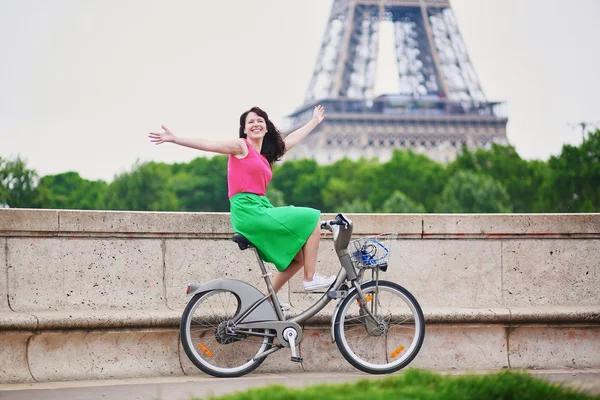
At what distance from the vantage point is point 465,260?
10094 millimetres

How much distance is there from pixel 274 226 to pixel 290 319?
0.80m

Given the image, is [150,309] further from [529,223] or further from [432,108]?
[432,108]

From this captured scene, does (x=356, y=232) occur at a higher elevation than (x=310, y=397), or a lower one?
higher

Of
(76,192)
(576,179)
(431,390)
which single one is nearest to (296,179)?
(76,192)

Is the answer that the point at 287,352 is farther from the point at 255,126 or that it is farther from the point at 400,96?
the point at 400,96

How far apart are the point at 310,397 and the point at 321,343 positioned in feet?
11.8

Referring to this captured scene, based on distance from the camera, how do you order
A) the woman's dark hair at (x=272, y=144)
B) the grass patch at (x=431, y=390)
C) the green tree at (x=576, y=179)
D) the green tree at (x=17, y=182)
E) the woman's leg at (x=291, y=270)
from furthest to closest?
the green tree at (x=17, y=182), the green tree at (x=576, y=179), the woman's dark hair at (x=272, y=144), the woman's leg at (x=291, y=270), the grass patch at (x=431, y=390)

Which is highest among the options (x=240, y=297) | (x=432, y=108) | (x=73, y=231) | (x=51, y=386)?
(x=432, y=108)

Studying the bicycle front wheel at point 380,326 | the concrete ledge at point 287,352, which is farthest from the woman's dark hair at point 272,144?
the concrete ledge at point 287,352

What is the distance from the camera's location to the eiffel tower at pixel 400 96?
332ft

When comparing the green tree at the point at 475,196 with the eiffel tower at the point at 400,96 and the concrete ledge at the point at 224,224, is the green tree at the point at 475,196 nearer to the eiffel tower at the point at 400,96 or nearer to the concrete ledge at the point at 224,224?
A: the eiffel tower at the point at 400,96

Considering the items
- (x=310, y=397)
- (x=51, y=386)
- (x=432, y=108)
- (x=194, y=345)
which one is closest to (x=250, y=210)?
(x=194, y=345)

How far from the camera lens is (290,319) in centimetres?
876

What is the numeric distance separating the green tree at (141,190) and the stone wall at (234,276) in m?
68.6
